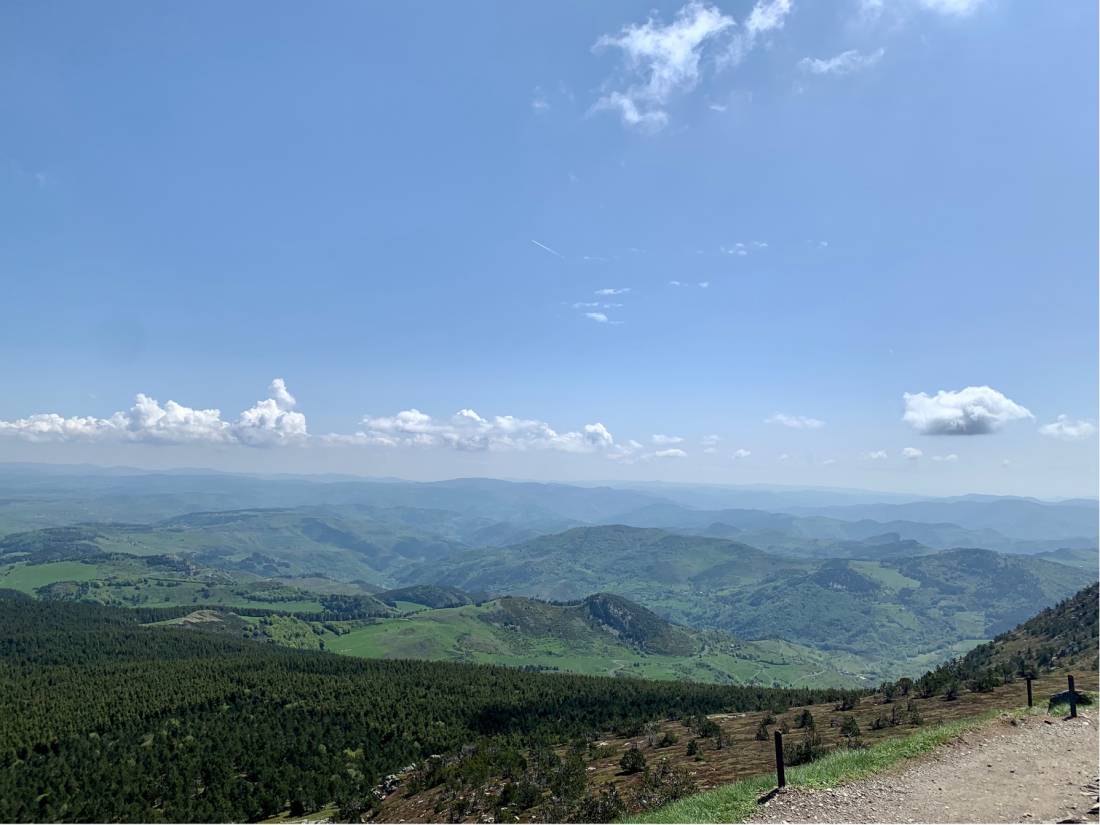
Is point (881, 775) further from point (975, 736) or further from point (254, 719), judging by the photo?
point (254, 719)

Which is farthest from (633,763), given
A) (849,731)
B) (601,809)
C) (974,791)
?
(974,791)

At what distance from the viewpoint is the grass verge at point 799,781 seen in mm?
21641

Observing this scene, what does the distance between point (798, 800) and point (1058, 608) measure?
6755 inches

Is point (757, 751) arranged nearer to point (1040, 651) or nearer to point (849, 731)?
point (849, 731)

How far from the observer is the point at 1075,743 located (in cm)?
2634

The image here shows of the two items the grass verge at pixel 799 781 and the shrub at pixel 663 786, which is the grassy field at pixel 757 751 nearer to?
the grass verge at pixel 799 781

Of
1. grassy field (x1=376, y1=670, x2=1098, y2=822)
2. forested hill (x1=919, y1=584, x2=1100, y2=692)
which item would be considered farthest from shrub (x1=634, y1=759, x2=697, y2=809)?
forested hill (x1=919, y1=584, x2=1100, y2=692)

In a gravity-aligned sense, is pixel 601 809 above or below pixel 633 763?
above

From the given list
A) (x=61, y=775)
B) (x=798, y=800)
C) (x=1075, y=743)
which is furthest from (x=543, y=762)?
(x=61, y=775)

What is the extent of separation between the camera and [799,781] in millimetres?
22953

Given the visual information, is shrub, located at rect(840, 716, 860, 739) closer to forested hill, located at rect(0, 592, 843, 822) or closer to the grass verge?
the grass verge

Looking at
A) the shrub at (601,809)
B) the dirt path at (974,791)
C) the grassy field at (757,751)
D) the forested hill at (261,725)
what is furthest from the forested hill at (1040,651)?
the shrub at (601,809)

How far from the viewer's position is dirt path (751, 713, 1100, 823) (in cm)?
1972

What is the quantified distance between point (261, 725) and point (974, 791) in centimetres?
9231
